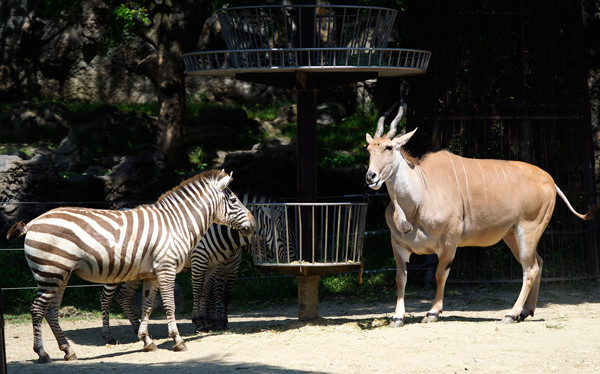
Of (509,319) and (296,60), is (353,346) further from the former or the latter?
(296,60)

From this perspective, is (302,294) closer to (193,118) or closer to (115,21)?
(115,21)

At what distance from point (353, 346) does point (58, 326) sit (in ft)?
9.46

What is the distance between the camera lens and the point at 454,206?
8.67m

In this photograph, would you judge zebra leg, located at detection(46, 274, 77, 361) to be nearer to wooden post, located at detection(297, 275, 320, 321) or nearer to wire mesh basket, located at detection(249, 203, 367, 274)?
wire mesh basket, located at detection(249, 203, 367, 274)

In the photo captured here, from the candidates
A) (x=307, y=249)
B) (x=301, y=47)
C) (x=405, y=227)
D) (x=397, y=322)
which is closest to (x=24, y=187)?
(x=307, y=249)

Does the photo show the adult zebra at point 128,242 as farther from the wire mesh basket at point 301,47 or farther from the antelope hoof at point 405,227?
the antelope hoof at point 405,227

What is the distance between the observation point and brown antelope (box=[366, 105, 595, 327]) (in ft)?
27.7

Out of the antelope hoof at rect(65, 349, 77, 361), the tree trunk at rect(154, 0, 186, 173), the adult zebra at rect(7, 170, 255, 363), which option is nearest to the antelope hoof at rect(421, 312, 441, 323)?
the adult zebra at rect(7, 170, 255, 363)

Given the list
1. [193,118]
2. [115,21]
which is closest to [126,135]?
[193,118]

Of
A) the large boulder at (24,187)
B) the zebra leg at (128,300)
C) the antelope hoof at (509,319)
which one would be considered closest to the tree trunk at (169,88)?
the large boulder at (24,187)

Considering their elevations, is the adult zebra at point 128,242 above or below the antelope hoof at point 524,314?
above

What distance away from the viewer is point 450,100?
11656 millimetres

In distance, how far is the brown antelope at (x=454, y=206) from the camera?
332 inches

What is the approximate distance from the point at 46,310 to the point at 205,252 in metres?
2.22
